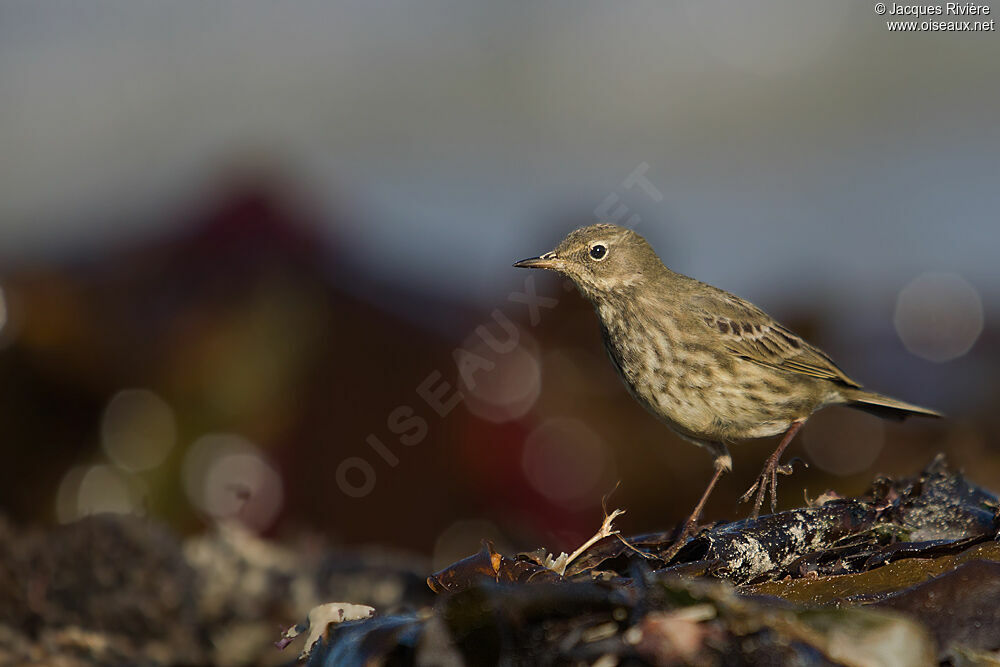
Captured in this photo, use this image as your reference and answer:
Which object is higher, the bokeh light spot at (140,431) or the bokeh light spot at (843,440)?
the bokeh light spot at (140,431)

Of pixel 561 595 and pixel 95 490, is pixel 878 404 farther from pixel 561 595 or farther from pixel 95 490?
pixel 95 490

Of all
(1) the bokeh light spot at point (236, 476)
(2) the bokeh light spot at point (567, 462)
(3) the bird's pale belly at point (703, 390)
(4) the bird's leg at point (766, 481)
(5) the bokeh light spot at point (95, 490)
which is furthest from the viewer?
(2) the bokeh light spot at point (567, 462)

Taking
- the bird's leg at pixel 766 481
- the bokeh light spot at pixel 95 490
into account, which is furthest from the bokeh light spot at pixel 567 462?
the bokeh light spot at pixel 95 490

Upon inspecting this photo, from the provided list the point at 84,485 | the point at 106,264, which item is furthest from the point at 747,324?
the point at 106,264

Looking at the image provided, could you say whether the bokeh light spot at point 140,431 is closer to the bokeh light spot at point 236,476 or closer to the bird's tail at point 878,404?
the bokeh light spot at point 236,476

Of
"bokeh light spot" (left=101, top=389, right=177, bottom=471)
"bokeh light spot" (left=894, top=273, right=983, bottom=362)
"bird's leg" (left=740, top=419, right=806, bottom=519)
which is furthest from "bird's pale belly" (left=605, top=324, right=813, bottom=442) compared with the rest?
"bokeh light spot" (left=894, top=273, right=983, bottom=362)

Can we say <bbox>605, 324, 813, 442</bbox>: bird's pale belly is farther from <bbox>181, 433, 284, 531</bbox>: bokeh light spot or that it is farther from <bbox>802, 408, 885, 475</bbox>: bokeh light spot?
<bbox>181, 433, 284, 531</bbox>: bokeh light spot
